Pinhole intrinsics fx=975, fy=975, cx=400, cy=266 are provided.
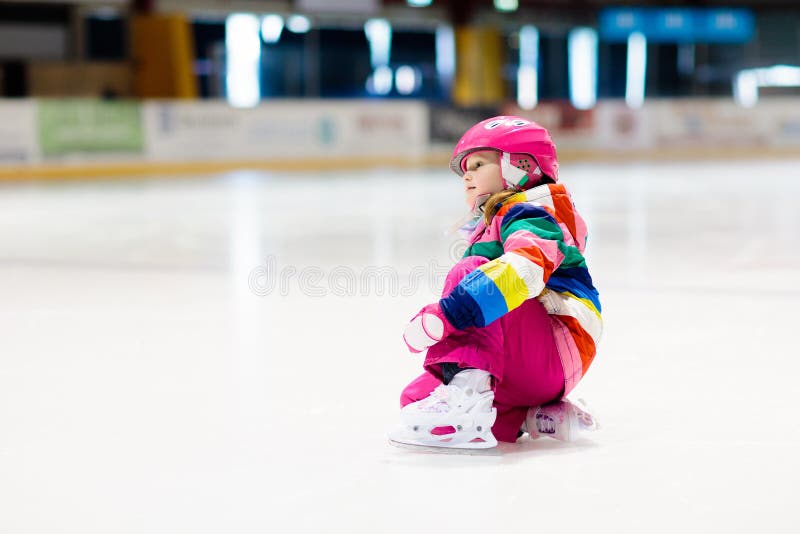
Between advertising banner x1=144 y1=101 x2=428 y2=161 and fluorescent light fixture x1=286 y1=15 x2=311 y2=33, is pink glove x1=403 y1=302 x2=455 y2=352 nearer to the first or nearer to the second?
advertising banner x1=144 y1=101 x2=428 y2=161

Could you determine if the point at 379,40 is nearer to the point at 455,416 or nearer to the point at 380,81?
the point at 380,81

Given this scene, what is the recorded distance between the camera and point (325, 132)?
1429 centimetres

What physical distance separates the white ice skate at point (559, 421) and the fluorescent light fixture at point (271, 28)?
58.8 ft

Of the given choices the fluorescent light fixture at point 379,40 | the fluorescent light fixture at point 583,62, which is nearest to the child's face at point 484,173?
the fluorescent light fixture at point 379,40

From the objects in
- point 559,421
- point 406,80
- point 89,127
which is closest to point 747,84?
point 406,80

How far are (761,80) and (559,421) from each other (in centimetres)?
2298

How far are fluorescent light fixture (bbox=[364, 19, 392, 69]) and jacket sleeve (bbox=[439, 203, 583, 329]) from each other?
18.9m

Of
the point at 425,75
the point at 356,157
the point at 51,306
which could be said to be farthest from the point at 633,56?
the point at 51,306

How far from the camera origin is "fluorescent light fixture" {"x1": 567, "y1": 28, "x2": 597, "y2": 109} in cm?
2261

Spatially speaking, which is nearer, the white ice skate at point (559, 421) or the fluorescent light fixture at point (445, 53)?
the white ice skate at point (559, 421)

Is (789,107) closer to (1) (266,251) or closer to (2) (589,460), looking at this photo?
(1) (266,251)

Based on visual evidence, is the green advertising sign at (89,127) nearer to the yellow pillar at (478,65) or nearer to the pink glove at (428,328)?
the yellow pillar at (478,65)

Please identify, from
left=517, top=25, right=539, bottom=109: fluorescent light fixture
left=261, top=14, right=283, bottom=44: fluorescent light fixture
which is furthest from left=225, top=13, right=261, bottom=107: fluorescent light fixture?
left=517, top=25, right=539, bottom=109: fluorescent light fixture

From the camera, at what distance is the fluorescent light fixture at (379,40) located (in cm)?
2011
